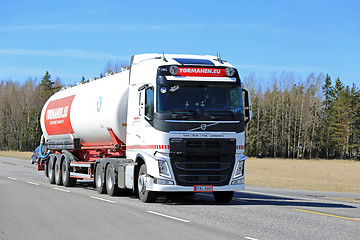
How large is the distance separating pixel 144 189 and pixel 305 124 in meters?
Answer: 98.1

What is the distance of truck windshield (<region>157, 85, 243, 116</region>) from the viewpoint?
14.7 metres

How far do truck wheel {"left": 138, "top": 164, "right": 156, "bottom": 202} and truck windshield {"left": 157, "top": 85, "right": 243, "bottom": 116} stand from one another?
2024 mm

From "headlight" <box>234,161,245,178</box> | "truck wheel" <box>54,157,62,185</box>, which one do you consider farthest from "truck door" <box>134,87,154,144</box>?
"truck wheel" <box>54,157,62,185</box>

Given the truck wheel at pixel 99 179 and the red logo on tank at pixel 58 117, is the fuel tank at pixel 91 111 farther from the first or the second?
the truck wheel at pixel 99 179

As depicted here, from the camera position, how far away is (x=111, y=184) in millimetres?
17875

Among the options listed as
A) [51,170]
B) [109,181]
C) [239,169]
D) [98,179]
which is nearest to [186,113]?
[239,169]

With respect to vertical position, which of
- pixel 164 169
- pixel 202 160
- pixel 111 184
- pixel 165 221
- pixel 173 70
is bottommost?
pixel 165 221

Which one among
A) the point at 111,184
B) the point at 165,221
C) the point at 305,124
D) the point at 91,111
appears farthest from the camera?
the point at 305,124

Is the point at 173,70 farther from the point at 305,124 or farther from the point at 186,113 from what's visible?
the point at 305,124

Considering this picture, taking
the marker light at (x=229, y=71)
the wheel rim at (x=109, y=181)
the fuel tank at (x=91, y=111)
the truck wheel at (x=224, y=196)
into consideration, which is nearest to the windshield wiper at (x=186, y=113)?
the marker light at (x=229, y=71)

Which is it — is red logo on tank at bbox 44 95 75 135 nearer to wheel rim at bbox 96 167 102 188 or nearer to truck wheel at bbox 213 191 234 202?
wheel rim at bbox 96 167 102 188

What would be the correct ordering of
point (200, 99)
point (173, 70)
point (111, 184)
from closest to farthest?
1. point (200, 99)
2. point (173, 70)
3. point (111, 184)

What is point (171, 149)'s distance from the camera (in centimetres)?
1453

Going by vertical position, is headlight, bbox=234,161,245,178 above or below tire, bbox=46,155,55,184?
above
